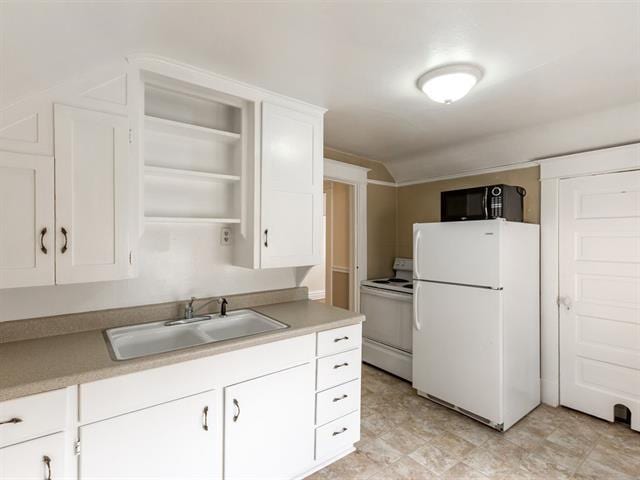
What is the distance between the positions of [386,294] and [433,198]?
1.23m

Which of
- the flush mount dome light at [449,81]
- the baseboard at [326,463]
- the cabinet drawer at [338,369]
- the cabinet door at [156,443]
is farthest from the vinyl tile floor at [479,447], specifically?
the flush mount dome light at [449,81]

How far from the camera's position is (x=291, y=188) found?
220 centimetres

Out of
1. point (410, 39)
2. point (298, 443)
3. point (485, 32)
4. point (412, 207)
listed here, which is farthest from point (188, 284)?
point (412, 207)

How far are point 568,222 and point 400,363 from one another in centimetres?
197

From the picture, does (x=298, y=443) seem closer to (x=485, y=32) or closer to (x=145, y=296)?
(x=145, y=296)

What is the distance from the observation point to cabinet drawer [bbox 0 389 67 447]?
3.79ft

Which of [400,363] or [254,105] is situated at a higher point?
[254,105]

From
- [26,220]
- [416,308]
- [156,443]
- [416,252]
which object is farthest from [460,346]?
[26,220]

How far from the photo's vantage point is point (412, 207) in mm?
3936

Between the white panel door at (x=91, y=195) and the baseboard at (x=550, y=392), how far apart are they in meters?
3.39

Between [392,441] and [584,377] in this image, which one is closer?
[392,441]

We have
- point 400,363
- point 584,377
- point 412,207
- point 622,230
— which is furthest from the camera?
point 412,207

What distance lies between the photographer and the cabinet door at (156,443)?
4.34ft

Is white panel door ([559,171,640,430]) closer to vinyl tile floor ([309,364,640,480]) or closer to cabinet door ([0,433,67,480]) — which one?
vinyl tile floor ([309,364,640,480])
